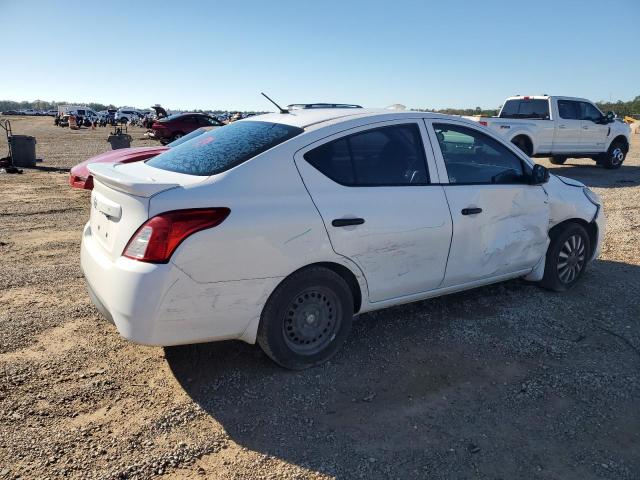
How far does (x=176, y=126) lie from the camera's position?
2389cm

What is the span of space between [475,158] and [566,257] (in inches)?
60.6

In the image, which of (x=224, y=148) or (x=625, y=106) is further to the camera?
(x=625, y=106)

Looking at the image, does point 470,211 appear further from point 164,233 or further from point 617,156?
point 617,156

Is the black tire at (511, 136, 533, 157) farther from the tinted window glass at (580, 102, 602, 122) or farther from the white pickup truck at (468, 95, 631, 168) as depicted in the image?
the tinted window glass at (580, 102, 602, 122)

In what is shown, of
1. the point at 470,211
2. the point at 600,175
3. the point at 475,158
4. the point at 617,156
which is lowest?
the point at 470,211

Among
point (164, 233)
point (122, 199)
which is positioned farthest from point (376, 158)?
point (122, 199)

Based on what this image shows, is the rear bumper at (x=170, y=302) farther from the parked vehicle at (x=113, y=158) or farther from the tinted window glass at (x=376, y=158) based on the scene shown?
the parked vehicle at (x=113, y=158)

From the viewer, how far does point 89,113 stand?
60.7m

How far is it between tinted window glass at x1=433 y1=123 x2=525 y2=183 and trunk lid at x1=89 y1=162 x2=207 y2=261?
198cm

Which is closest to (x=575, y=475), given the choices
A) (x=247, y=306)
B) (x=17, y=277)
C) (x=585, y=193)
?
(x=247, y=306)

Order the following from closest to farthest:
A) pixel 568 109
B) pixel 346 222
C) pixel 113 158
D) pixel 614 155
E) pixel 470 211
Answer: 1. pixel 346 222
2. pixel 470 211
3. pixel 113 158
4. pixel 568 109
5. pixel 614 155

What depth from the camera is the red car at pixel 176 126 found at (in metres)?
23.7

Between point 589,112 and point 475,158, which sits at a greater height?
point 589,112

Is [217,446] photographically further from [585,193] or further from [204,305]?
[585,193]
